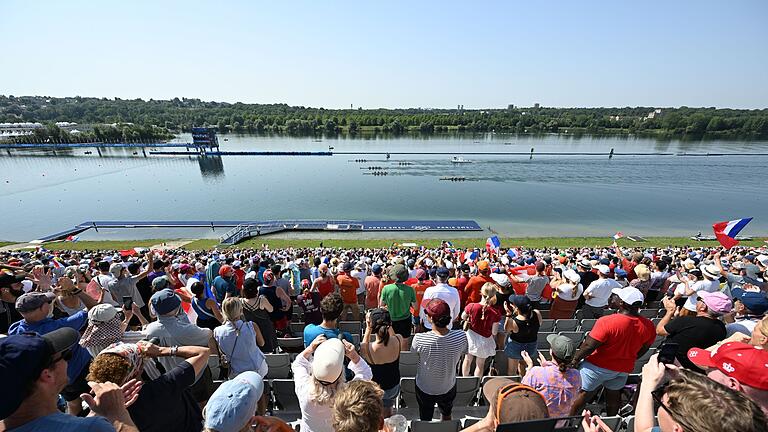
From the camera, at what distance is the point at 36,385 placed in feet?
6.40

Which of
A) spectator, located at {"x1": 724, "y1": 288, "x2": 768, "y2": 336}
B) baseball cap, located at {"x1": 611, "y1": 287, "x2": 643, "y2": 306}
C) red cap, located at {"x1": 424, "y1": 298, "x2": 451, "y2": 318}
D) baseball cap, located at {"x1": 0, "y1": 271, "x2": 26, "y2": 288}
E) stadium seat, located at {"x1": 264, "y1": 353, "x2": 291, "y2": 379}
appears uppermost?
baseball cap, located at {"x1": 611, "y1": 287, "x2": 643, "y2": 306}

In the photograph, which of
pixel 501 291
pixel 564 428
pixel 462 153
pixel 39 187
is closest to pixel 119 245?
pixel 501 291

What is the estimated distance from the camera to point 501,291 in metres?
5.56

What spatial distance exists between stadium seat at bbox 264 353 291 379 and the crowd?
436mm

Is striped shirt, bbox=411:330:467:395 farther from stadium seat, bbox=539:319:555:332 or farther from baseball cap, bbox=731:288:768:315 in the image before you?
baseball cap, bbox=731:288:768:315

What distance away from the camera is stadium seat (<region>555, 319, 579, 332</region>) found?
20.7 feet

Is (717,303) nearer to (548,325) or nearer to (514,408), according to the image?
(548,325)

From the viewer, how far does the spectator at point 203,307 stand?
5379 millimetres

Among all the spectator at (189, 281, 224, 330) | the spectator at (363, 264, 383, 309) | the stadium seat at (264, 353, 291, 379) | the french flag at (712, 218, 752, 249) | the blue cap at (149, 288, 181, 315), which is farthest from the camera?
the french flag at (712, 218, 752, 249)

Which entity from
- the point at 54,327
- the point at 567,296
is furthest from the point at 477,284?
the point at 54,327

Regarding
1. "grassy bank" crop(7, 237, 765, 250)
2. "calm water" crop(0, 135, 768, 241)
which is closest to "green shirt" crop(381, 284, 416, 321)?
"grassy bank" crop(7, 237, 765, 250)

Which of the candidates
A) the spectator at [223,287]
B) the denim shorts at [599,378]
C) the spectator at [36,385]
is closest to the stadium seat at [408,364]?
the denim shorts at [599,378]

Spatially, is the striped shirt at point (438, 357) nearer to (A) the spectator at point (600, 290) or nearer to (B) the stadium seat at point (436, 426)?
(B) the stadium seat at point (436, 426)

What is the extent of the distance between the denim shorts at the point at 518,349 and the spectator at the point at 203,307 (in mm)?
4582
